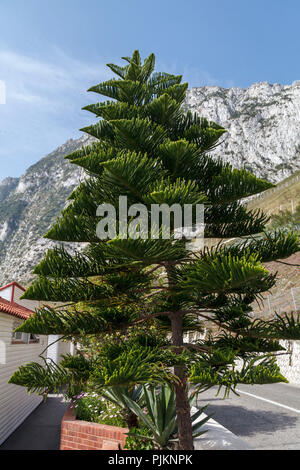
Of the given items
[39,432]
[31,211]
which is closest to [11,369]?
[39,432]

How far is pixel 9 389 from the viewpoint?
9172 millimetres

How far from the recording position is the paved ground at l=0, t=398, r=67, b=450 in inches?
301

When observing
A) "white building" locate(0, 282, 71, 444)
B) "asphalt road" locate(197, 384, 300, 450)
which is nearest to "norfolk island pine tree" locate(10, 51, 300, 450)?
"asphalt road" locate(197, 384, 300, 450)

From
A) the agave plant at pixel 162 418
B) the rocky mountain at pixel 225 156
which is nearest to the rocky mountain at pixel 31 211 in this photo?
the rocky mountain at pixel 225 156

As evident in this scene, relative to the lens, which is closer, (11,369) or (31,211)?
(11,369)

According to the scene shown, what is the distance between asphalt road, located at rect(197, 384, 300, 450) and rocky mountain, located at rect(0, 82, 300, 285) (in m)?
74.9

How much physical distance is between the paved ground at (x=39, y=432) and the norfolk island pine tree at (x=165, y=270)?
5.97m

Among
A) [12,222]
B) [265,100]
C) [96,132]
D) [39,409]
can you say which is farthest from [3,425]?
[12,222]

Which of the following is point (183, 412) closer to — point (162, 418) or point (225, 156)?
point (162, 418)

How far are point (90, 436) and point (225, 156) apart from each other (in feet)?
381

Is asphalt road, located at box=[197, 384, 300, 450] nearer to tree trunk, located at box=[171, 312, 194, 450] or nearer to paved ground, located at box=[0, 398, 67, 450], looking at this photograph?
tree trunk, located at box=[171, 312, 194, 450]

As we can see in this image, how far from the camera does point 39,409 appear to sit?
12117 millimetres

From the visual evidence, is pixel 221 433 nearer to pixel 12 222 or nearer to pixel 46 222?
pixel 46 222

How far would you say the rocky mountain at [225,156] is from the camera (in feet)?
362
